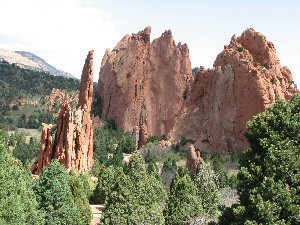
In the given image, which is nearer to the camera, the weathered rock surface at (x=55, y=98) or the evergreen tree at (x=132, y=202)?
the evergreen tree at (x=132, y=202)

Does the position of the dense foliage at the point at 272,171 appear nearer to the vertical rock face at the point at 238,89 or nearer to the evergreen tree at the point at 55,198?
the evergreen tree at the point at 55,198

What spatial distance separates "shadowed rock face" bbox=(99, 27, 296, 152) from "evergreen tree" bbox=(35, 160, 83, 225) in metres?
49.0

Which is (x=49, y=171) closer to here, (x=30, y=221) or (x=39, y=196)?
(x=39, y=196)

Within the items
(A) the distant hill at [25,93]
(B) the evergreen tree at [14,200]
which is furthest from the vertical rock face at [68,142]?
(A) the distant hill at [25,93]

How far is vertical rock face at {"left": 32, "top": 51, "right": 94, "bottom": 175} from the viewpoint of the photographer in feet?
178

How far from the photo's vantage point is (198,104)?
95.7 meters

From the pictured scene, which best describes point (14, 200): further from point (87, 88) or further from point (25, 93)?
point (25, 93)

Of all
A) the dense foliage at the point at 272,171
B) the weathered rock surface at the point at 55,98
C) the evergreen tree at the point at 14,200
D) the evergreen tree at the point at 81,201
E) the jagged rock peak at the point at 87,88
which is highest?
the weathered rock surface at the point at 55,98

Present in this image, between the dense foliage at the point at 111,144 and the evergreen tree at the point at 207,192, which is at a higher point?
the dense foliage at the point at 111,144

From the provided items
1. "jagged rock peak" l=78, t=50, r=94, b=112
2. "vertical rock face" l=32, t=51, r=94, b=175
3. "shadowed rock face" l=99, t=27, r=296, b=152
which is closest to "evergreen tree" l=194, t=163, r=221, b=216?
"vertical rock face" l=32, t=51, r=94, b=175

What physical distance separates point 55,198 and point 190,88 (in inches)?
3095

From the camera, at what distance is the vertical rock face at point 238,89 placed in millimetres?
82625

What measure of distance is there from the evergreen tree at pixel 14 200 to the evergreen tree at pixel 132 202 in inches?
141

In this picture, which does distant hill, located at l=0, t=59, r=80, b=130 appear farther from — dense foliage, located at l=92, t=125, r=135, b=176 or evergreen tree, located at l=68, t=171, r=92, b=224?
evergreen tree, located at l=68, t=171, r=92, b=224
